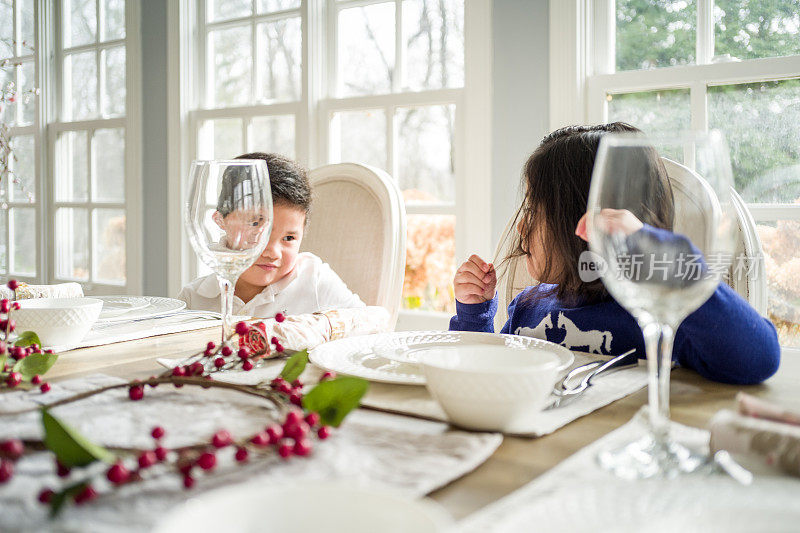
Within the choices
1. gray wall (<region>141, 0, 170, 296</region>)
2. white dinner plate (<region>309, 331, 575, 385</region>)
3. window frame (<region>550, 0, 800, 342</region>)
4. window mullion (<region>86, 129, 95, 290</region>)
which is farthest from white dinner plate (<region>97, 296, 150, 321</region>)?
window mullion (<region>86, 129, 95, 290</region>)

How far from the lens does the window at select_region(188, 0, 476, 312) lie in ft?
8.78

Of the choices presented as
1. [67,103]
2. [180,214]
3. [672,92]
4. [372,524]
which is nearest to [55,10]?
[67,103]

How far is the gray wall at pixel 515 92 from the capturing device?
2312 mm

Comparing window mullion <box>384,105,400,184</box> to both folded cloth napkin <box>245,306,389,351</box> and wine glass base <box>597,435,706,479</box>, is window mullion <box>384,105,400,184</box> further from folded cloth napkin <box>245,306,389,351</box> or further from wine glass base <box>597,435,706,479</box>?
wine glass base <box>597,435,706,479</box>

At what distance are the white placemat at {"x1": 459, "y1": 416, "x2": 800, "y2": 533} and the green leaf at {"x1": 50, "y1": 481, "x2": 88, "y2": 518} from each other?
21 cm

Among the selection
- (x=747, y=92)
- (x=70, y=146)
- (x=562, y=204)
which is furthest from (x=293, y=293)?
(x=70, y=146)

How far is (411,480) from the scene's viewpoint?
0.44 meters

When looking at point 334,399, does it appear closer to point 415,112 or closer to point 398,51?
point 415,112

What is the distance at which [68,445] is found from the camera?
Answer: 0.40 meters

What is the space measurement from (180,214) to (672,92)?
2364 millimetres

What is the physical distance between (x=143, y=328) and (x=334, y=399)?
25.6 inches

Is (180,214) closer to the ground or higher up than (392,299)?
higher up

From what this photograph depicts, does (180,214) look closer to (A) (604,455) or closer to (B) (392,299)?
(B) (392,299)

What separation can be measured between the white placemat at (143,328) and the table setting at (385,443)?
164 mm
